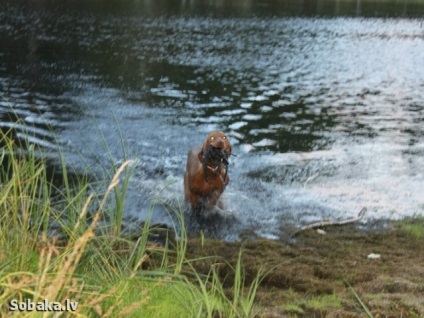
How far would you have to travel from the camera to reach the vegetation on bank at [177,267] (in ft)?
11.1

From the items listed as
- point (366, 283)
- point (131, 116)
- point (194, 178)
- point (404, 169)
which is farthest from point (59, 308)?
Answer: point (131, 116)

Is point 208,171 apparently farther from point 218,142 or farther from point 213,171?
point 218,142

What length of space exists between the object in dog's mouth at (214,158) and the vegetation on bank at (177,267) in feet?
3.64

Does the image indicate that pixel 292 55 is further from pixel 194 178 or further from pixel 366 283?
pixel 366 283

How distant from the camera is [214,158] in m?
8.38

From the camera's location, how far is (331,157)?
1248cm

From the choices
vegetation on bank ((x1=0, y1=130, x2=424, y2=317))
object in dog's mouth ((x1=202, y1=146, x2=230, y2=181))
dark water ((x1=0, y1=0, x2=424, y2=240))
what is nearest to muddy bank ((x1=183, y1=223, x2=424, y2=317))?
vegetation on bank ((x1=0, y1=130, x2=424, y2=317))

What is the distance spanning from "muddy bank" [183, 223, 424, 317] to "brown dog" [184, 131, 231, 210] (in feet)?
3.75

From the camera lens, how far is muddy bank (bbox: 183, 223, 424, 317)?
15.7 ft

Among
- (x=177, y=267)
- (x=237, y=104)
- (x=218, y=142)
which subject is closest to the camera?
(x=177, y=267)

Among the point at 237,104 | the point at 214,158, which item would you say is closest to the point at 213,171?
the point at 214,158

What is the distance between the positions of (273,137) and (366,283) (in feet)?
27.5

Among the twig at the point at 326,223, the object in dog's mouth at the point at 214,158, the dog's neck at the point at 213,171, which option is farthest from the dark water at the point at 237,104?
the object in dog's mouth at the point at 214,158

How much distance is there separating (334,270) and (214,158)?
2.61 m
